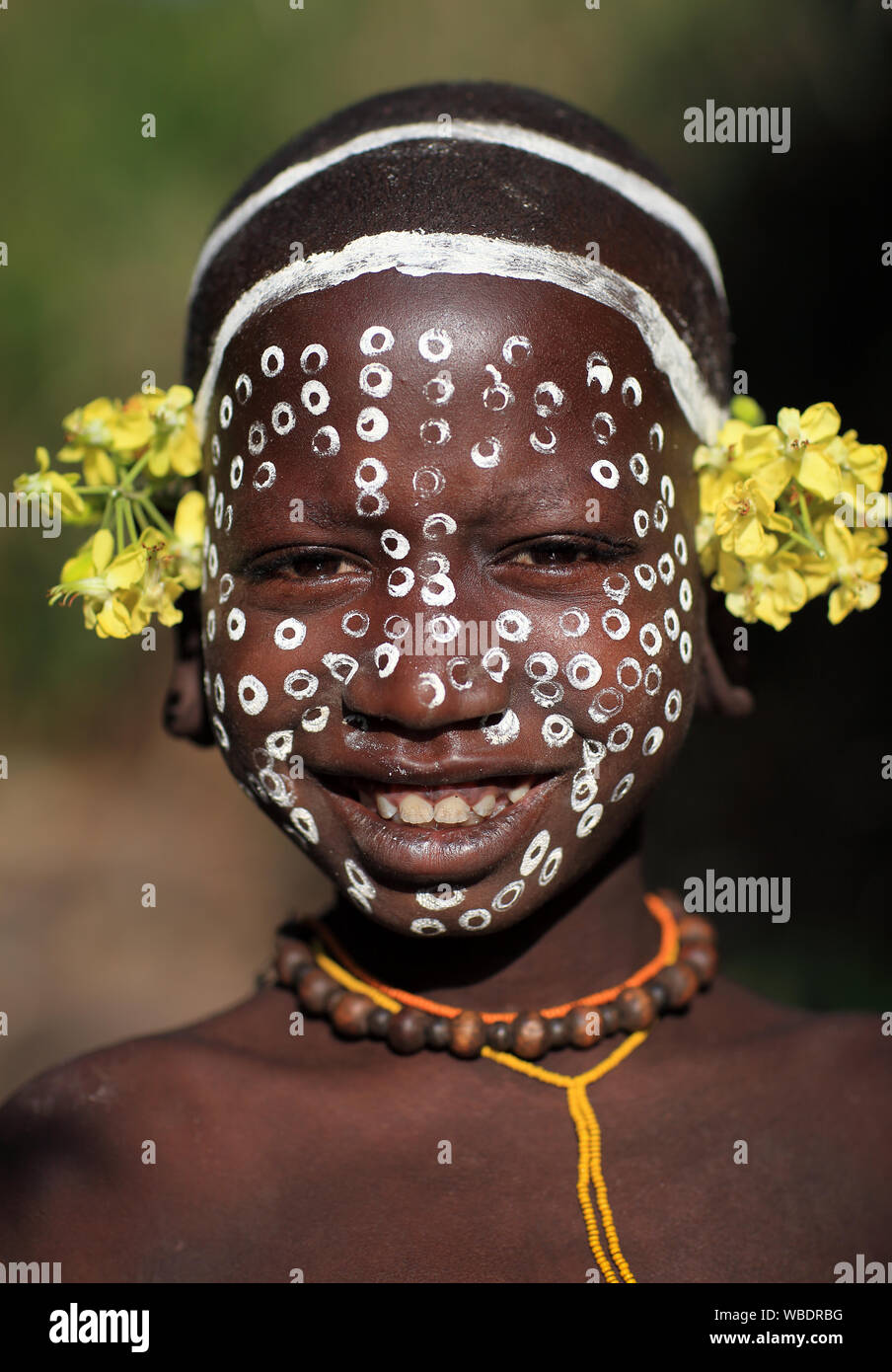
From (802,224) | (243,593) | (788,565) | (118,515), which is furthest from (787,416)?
(802,224)

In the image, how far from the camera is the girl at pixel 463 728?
248 cm

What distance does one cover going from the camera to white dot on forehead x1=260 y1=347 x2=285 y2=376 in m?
2.61

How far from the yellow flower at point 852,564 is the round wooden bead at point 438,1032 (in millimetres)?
Result: 1118

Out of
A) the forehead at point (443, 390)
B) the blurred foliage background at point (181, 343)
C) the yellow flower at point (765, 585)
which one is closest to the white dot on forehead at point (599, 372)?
the forehead at point (443, 390)

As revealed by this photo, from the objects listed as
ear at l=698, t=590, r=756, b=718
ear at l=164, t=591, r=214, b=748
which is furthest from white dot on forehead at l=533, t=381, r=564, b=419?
ear at l=164, t=591, r=214, b=748

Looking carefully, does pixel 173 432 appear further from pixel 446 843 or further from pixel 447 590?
pixel 446 843

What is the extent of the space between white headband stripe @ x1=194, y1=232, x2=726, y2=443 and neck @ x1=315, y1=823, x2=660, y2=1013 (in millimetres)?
999

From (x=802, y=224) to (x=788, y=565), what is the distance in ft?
11.3

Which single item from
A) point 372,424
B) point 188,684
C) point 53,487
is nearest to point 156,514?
point 53,487

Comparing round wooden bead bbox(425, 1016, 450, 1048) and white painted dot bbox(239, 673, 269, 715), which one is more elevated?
white painted dot bbox(239, 673, 269, 715)

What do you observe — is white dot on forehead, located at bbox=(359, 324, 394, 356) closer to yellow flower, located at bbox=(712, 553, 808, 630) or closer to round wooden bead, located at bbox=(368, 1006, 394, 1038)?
yellow flower, located at bbox=(712, 553, 808, 630)

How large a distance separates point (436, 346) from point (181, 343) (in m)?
6.60

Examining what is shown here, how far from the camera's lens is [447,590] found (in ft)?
8.00

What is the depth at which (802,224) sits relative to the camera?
5.77 meters
